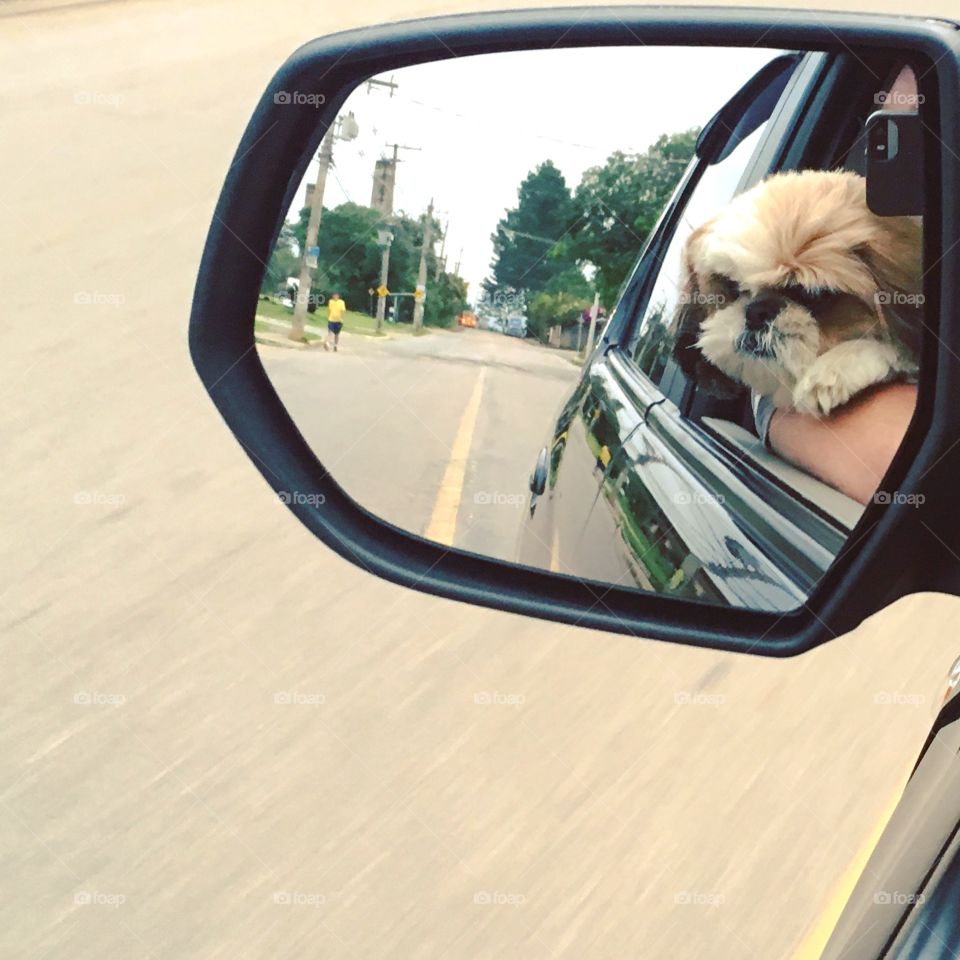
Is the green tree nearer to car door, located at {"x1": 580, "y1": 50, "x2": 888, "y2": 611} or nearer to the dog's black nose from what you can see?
car door, located at {"x1": 580, "y1": 50, "x2": 888, "y2": 611}

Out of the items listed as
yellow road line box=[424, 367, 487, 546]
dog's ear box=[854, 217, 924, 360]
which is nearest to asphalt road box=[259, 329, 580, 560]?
yellow road line box=[424, 367, 487, 546]

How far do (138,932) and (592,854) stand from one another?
44.9 inches

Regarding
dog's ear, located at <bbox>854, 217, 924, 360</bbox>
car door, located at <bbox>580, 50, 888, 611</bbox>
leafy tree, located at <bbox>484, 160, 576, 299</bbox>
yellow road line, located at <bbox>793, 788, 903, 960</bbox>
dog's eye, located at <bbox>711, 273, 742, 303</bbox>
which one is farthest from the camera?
yellow road line, located at <bbox>793, 788, 903, 960</bbox>

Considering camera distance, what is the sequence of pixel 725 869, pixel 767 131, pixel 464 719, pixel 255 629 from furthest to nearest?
pixel 255 629, pixel 464 719, pixel 725 869, pixel 767 131

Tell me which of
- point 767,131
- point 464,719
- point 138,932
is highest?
point 767,131

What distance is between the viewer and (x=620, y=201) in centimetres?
169

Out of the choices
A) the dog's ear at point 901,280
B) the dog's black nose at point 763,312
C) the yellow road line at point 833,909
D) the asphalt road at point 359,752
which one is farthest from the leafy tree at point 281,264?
the yellow road line at point 833,909

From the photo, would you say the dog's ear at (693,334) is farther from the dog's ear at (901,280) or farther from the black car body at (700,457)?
the dog's ear at (901,280)

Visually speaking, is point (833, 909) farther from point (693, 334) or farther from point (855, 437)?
point (855, 437)

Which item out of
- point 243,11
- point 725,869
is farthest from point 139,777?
point 243,11

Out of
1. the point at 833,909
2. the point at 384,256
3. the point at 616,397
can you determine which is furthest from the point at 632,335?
the point at 833,909

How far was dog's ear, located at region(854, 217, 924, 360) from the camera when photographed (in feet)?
3.51

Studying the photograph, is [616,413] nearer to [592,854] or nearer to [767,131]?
[767,131]

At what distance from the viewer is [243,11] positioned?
15.5 metres
